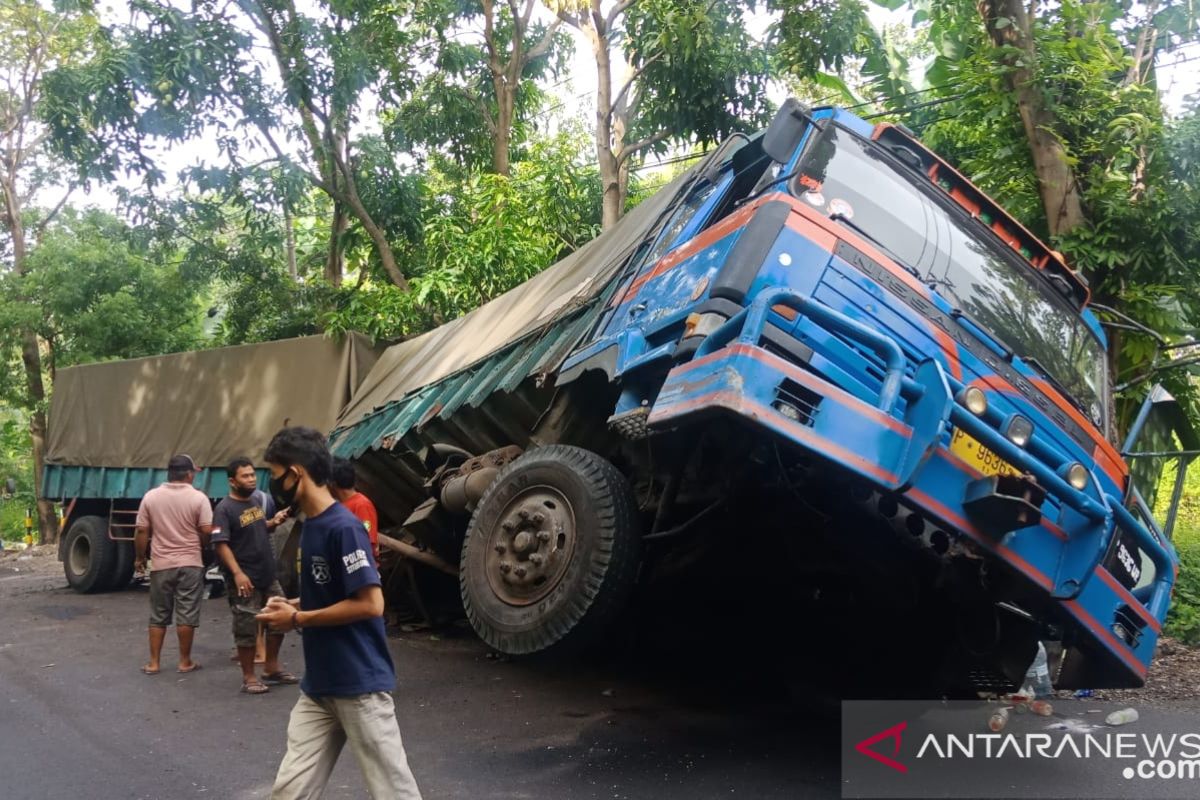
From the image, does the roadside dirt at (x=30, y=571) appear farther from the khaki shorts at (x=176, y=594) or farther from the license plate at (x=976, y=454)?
the license plate at (x=976, y=454)

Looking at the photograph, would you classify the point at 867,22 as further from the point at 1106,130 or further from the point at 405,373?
the point at 405,373

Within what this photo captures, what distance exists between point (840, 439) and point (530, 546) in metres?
1.66

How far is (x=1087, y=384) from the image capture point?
15.5ft

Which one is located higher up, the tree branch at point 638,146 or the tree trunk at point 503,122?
the tree trunk at point 503,122

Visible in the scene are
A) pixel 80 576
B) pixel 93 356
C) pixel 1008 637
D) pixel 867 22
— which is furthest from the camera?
pixel 93 356

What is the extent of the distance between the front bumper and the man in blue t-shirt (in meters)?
1.23

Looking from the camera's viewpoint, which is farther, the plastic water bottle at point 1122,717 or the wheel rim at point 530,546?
the plastic water bottle at point 1122,717

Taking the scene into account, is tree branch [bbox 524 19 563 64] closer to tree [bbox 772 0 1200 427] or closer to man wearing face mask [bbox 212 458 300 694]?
tree [bbox 772 0 1200 427]

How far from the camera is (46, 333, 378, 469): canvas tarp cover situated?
9.97m

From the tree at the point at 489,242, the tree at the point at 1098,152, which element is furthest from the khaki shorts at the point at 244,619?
the tree at the point at 1098,152

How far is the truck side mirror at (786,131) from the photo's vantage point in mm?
4230

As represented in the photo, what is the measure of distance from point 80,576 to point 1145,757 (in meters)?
11.2

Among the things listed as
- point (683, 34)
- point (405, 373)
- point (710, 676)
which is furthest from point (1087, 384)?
point (683, 34)

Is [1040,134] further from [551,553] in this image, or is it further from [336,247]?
[336,247]
